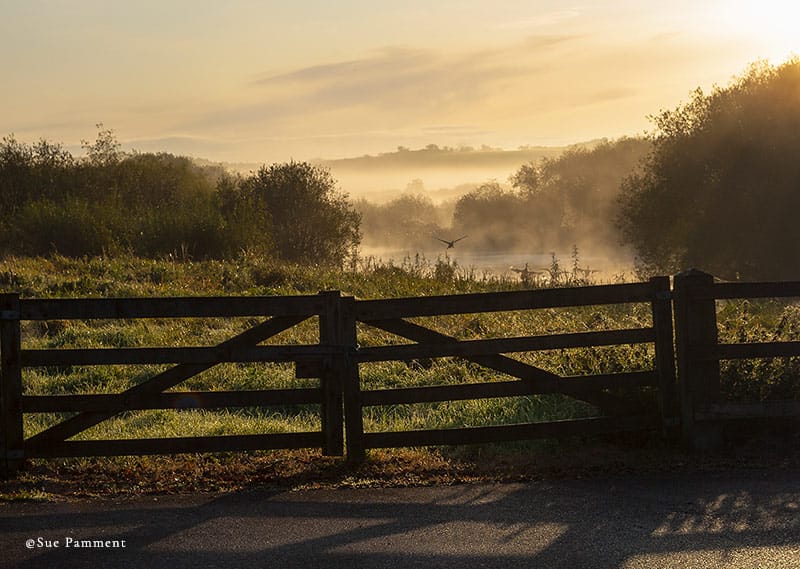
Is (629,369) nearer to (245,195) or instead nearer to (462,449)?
(462,449)

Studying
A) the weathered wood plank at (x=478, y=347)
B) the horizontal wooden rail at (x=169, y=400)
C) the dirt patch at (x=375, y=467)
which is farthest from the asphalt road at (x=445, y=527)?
the weathered wood plank at (x=478, y=347)

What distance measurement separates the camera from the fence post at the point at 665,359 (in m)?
9.47

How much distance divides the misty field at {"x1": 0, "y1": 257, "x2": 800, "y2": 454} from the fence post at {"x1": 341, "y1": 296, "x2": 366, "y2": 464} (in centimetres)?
169

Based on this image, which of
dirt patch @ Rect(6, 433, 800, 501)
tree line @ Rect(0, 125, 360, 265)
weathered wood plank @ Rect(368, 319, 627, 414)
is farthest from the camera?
tree line @ Rect(0, 125, 360, 265)

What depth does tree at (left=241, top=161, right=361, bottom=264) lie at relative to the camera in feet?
157

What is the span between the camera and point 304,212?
48.3 meters

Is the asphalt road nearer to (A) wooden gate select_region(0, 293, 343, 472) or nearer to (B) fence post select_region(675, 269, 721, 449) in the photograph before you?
(B) fence post select_region(675, 269, 721, 449)

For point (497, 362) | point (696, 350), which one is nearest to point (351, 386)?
point (497, 362)

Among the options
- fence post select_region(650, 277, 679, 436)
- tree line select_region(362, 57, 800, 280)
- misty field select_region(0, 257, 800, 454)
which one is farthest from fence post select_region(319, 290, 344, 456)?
tree line select_region(362, 57, 800, 280)

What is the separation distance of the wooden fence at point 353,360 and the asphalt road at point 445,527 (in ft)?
2.45

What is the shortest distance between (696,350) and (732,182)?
36.3 metres

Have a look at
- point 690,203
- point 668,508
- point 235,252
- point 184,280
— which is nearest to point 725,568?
point 668,508

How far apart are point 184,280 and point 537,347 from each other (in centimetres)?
2011

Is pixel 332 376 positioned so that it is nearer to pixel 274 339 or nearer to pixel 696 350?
pixel 696 350
